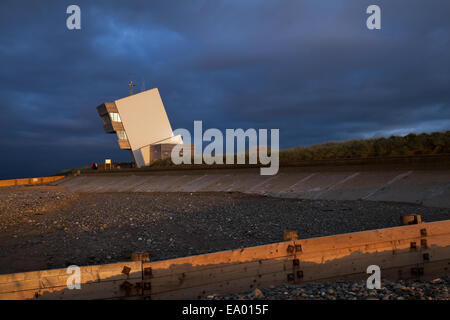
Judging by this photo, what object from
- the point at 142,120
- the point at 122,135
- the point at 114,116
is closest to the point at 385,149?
the point at 142,120

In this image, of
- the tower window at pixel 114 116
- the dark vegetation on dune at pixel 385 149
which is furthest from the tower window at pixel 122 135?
the dark vegetation on dune at pixel 385 149

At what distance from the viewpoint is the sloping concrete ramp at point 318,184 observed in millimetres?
12992

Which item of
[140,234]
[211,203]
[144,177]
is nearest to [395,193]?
[211,203]

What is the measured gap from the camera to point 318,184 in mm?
17062

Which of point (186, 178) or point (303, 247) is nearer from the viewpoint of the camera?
point (303, 247)

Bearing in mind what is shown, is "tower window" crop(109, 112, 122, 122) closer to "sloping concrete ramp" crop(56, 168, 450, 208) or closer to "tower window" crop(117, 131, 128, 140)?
"tower window" crop(117, 131, 128, 140)

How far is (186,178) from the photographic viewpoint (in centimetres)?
2620

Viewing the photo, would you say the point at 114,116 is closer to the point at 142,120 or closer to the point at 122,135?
the point at 122,135

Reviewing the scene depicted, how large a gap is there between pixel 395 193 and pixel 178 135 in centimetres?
3582

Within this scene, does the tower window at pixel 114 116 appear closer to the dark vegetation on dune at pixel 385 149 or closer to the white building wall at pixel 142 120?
the white building wall at pixel 142 120

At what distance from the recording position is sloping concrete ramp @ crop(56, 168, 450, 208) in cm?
1299

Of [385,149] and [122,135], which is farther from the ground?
[122,135]

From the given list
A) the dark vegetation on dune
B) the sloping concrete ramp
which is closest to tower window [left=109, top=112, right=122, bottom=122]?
the sloping concrete ramp
